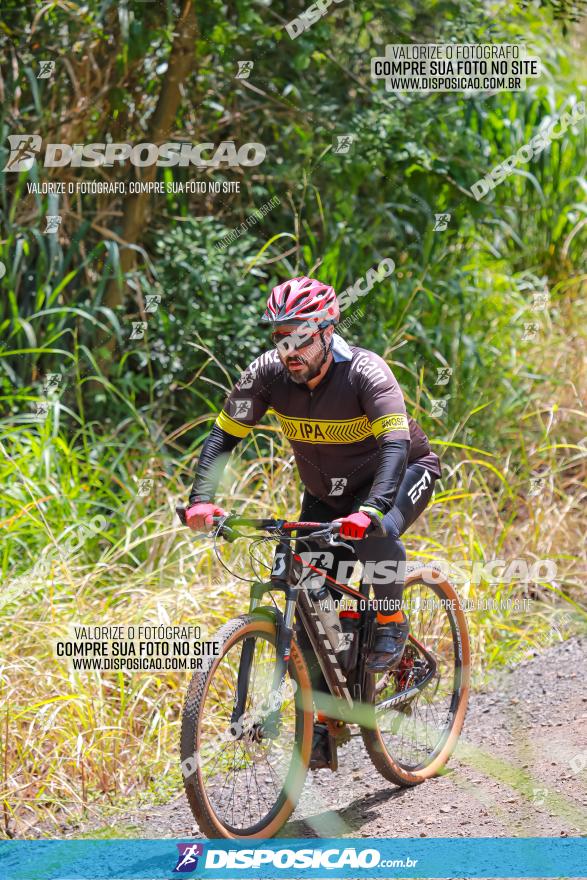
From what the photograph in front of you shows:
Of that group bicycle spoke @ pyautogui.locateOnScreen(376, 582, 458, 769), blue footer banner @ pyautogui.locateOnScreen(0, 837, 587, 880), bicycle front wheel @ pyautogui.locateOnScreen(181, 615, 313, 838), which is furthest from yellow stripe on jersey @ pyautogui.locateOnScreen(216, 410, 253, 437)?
blue footer banner @ pyautogui.locateOnScreen(0, 837, 587, 880)

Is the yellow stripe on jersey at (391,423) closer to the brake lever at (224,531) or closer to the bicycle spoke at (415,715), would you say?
the brake lever at (224,531)

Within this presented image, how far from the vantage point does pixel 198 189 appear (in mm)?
7578

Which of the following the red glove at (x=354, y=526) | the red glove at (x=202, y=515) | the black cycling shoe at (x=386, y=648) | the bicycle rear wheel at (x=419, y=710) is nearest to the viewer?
the red glove at (x=354, y=526)

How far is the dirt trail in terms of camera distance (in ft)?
14.4

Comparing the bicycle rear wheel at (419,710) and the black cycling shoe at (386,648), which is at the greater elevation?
the black cycling shoe at (386,648)

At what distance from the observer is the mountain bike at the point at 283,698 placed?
3.90 meters

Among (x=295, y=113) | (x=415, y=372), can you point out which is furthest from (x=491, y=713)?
(x=295, y=113)

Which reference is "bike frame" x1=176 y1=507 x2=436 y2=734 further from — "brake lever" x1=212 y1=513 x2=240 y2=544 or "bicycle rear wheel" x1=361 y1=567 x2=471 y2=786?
"bicycle rear wheel" x1=361 y1=567 x2=471 y2=786

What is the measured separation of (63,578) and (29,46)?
380 centimetres

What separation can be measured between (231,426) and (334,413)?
410 mm

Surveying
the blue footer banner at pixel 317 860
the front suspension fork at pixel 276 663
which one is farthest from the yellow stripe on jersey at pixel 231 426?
the blue footer banner at pixel 317 860

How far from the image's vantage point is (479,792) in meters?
4.71

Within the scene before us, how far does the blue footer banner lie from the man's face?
1720mm

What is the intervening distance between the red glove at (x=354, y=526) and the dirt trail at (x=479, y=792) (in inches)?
51.1
